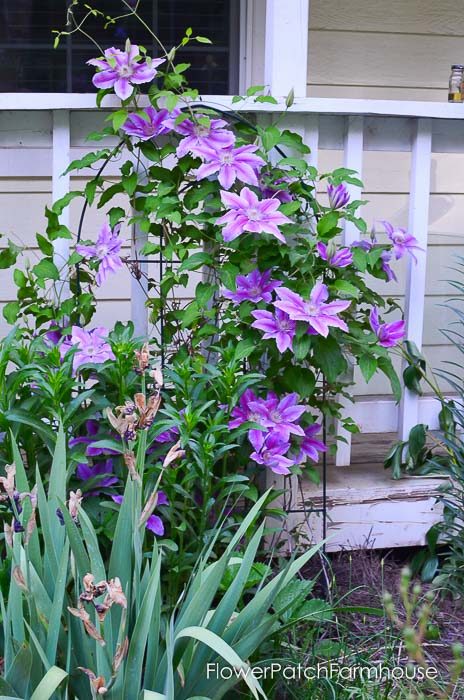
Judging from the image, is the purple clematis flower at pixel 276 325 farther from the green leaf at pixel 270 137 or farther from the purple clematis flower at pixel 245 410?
the green leaf at pixel 270 137

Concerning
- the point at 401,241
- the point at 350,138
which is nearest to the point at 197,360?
the point at 401,241

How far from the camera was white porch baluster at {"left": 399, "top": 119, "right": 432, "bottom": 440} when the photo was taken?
2650mm

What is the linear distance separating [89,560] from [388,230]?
4.19 feet

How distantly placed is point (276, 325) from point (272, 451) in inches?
11.8

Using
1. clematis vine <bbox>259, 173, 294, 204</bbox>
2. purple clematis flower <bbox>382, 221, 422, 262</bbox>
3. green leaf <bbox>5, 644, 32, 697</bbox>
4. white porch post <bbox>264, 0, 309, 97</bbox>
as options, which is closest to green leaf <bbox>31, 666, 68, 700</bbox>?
green leaf <bbox>5, 644, 32, 697</bbox>

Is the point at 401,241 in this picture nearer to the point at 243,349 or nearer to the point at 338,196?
the point at 338,196

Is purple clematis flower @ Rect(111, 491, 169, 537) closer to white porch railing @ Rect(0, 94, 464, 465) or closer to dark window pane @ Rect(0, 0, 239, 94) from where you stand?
white porch railing @ Rect(0, 94, 464, 465)

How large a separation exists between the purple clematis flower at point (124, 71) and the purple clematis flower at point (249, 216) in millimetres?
348

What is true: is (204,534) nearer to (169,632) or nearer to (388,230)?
(169,632)

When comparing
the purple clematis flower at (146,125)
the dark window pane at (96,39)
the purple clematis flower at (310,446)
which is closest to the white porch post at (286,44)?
the purple clematis flower at (146,125)

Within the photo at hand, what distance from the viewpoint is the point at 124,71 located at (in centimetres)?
230

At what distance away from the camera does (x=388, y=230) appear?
8.34 feet

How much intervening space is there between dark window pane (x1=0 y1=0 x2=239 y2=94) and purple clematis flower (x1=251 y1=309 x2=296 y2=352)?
2.03 m

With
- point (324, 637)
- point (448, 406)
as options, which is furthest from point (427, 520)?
point (324, 637)
